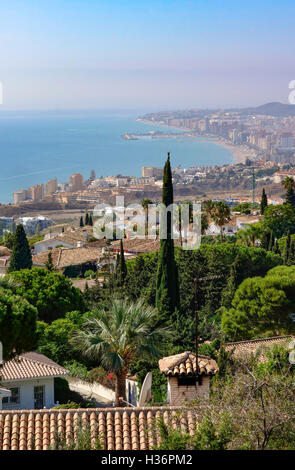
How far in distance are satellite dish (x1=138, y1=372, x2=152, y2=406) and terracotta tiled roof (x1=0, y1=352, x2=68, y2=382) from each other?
5.24 ft

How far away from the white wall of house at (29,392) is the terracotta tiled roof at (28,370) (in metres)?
0.13

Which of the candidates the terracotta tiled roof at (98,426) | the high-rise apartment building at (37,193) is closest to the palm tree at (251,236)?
the terracotta tiled roof at (98,426)

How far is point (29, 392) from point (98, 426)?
4854mm

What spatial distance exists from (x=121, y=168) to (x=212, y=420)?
189 metres

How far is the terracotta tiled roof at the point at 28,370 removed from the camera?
1175 cm

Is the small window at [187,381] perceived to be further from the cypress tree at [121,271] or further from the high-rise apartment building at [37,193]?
the high-rise apartment building at [37,193]

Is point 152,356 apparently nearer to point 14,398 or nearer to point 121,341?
point 121,341

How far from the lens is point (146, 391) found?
11.3 m

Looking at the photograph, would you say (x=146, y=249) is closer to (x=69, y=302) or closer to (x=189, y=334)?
(x=69, y=302)

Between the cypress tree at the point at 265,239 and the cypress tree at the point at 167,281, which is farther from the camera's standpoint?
the cypress tree at the point at 265,239

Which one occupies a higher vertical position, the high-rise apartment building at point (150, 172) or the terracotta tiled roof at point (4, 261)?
the terracotta tiled roof at point (4, 261)

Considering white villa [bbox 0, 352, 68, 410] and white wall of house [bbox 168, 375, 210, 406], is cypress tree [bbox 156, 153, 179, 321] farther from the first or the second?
white wall of house [bbox 168, 375, 210, 406]

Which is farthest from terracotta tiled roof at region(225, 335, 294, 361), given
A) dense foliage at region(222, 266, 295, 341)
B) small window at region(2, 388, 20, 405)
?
small window at region(2, 388, 20, 405)
